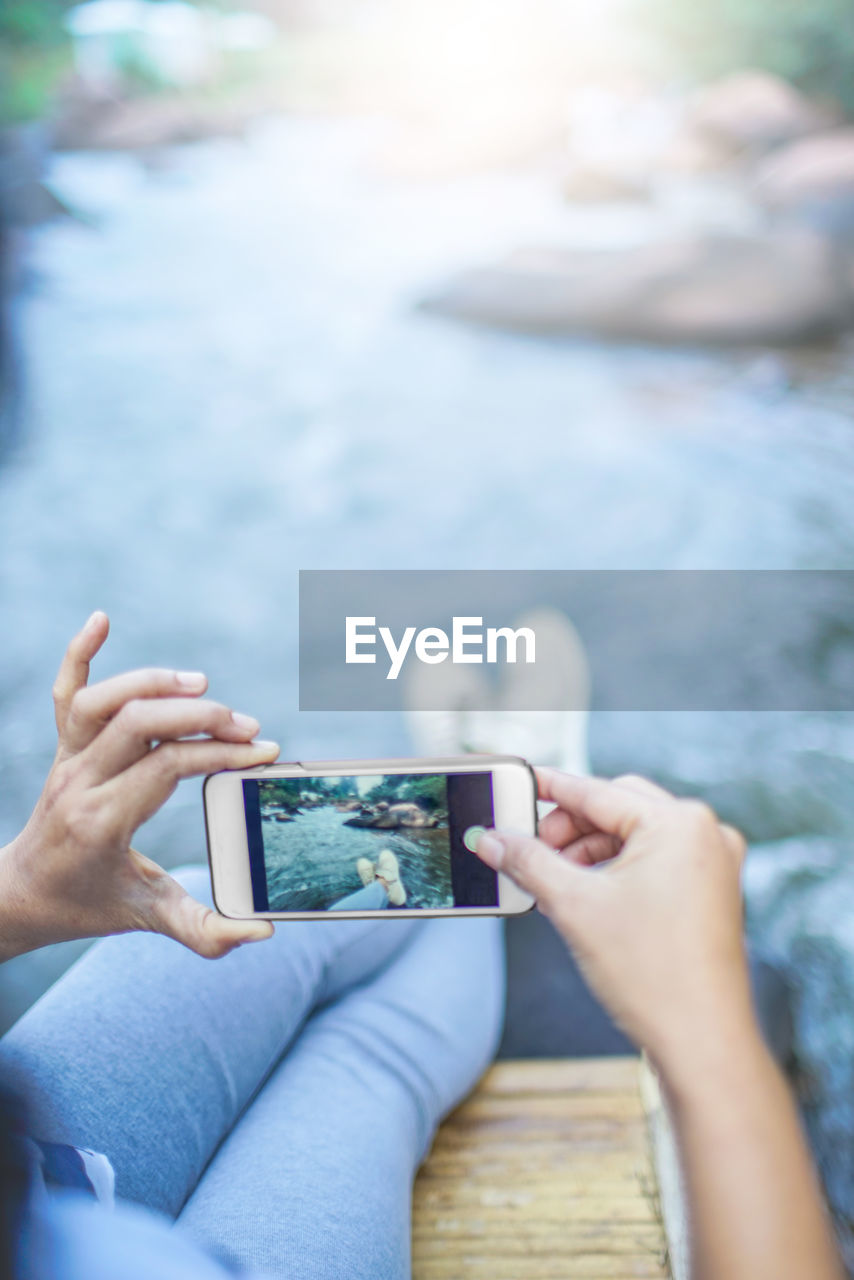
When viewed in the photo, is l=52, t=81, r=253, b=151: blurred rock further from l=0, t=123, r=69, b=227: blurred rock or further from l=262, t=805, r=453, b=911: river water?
l=262, t=805, r=453, b=911: river water

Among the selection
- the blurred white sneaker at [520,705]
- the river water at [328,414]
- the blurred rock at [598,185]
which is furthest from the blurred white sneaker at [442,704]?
the blurred rock at [598,185]

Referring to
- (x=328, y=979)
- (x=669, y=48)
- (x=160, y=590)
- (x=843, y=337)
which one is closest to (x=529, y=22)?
(x=669, y=48)

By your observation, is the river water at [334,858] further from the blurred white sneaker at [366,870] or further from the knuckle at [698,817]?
the knuckle at [698,817]

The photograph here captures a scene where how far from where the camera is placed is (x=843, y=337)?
1546 mm

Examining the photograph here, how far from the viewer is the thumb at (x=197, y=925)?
14.5 inches

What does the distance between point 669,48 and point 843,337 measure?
605 millimetres

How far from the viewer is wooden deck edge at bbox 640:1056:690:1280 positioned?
0.44 meters

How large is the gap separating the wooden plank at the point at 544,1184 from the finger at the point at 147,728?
0.38 meters

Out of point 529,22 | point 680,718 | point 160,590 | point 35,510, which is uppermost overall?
point 529,22

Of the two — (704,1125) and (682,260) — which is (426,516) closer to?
(682,260)

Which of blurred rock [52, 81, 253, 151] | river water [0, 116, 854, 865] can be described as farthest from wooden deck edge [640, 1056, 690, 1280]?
blurred rock [52, 81, 253, 151]

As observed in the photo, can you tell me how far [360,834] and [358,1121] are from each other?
6.6 inches

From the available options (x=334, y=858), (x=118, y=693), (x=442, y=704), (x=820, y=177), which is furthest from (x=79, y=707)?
(x=820, y=177)

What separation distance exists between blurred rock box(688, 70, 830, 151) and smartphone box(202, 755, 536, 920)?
156 centimetres
